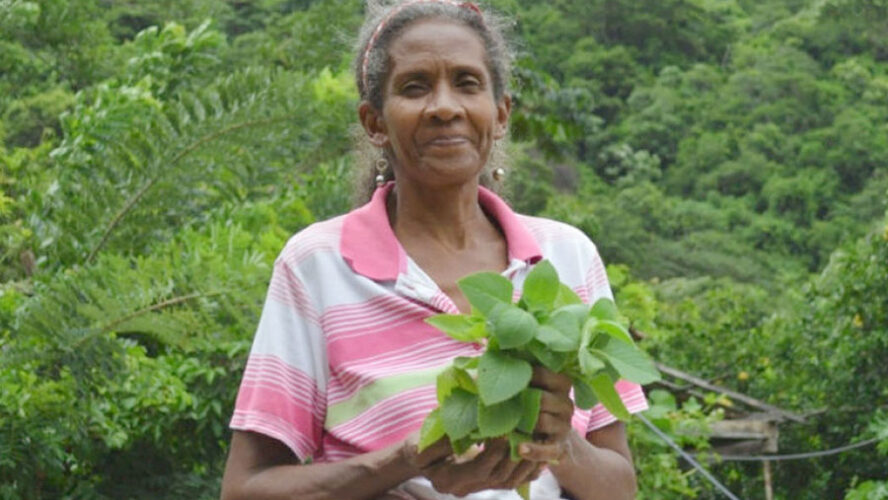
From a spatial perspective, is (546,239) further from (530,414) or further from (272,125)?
(272,125)

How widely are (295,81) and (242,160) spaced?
353 mm

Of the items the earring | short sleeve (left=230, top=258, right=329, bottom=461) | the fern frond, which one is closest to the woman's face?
the earring

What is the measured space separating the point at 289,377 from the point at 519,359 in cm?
41

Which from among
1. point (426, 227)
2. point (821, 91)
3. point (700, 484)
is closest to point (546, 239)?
point (426, 227)

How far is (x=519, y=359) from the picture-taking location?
69.4 inches

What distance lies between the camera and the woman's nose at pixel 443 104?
2.09 m

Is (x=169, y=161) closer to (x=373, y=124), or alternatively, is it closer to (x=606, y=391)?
(x=373, y=124)

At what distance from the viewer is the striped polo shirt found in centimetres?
200

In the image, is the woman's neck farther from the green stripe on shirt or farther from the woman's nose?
the green stripe on shirt

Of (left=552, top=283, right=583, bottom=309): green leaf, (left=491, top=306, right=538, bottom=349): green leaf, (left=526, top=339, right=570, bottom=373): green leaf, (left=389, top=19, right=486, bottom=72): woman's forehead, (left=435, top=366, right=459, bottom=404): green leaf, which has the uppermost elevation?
(left=389, top=19, right=486, bottom=72): woman's forehead

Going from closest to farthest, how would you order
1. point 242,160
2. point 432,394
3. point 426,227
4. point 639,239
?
point 432,394, point 426,227, point 242,160, point 639,239

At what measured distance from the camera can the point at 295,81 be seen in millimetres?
5598

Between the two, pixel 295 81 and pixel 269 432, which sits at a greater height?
pixel 269 432

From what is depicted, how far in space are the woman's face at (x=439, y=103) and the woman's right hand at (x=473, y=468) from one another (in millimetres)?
445
